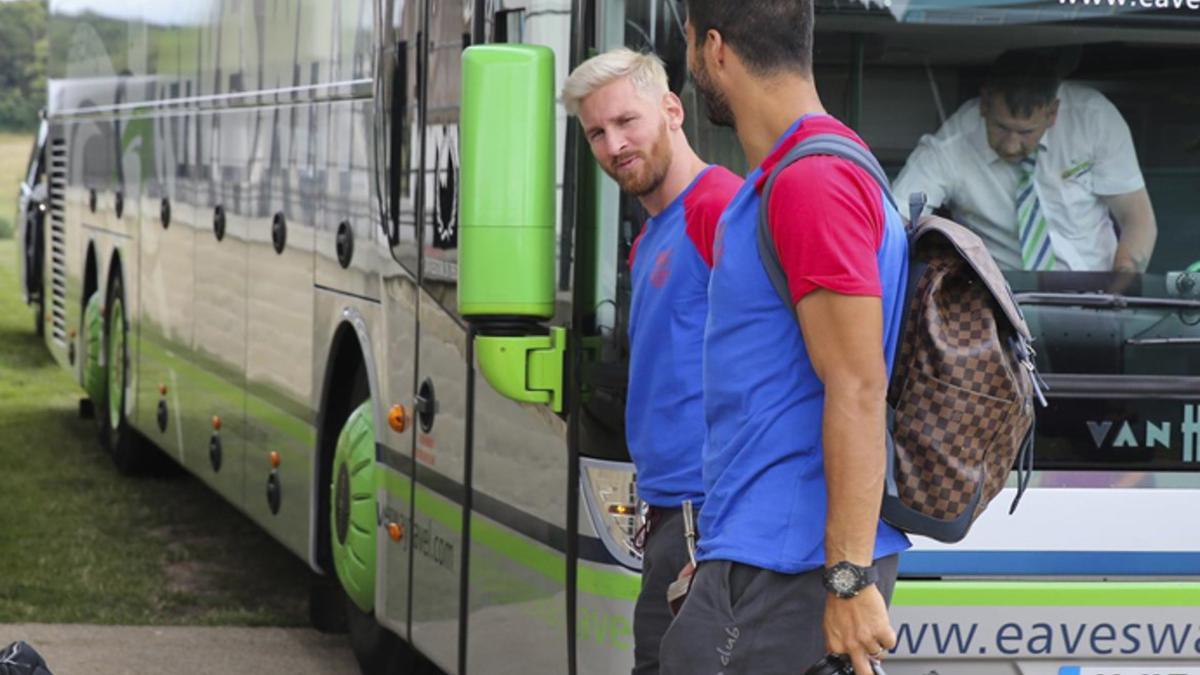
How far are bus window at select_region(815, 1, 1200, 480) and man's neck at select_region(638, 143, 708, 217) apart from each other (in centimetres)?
79

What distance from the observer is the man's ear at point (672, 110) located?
15.4 ft

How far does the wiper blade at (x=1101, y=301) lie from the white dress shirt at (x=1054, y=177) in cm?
8

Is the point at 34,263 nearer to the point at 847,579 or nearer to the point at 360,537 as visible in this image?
the point at 360,537

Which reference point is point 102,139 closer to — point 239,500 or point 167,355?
point 167,355

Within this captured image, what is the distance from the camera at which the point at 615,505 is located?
17.3 feet

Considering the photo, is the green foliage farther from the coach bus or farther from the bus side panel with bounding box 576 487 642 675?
the bus side panel with bounding box 576 487 642 675

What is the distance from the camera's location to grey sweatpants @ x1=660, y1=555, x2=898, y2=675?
362 cm

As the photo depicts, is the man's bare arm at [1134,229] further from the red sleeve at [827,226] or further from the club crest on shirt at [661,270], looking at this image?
the red sleeve at [827,226]

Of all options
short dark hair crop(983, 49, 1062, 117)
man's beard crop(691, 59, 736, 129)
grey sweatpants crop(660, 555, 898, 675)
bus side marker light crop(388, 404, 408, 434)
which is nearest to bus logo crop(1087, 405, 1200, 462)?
short dark hair crop(983, 49, 1062, 117)

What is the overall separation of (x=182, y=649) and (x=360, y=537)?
→ 174cm

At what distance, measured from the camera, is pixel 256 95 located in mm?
9531

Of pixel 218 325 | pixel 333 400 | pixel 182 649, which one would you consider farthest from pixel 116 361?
pixel 333 400

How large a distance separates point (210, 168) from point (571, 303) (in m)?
5.31

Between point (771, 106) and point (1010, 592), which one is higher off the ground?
point (771, 106)
